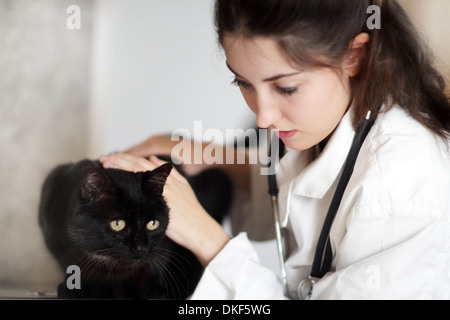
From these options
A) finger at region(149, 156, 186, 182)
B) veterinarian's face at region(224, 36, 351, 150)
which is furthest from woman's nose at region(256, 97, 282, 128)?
finger at region(149, 156, 186, 182)

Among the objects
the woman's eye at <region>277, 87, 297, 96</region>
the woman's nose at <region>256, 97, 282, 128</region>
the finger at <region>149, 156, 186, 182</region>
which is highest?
the woman's eye at <region>277, 87, 297, 96</region>

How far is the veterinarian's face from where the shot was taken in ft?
1.88

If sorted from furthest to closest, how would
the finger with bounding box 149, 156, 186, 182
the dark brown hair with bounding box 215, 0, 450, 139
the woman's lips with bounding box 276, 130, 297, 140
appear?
the finger with bounding box 149, 156, 186, 182 < the woman's lips with bounding box 276, 130, 297, 140 < the dark brown hair with bounding box 215, 0, 450, 139

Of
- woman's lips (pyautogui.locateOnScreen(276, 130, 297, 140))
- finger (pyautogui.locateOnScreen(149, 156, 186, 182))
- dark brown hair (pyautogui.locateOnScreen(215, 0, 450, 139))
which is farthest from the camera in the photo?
finger (pyautogui.locateOnScreen(149, 156, 186, 182))

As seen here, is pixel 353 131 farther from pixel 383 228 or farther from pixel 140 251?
pixel 140 251

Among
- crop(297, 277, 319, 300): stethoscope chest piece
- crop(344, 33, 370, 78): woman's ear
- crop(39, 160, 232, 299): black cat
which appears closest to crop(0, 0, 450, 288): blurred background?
crop(39, 160, 232, 299): black cat

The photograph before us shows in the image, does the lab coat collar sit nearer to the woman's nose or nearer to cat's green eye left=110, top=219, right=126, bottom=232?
the woman's nose

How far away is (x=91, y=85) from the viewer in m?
0.82

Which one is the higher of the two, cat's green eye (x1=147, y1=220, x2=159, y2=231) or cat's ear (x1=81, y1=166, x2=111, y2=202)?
cat's ear (x1=81, y1=166, x2=111, y2=202)

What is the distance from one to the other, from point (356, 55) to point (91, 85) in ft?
1.67

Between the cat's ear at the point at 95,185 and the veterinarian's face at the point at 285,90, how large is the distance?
260 millimetres

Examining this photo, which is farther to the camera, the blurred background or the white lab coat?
the blurred background

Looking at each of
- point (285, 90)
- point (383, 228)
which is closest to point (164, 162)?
point (285, 90)
